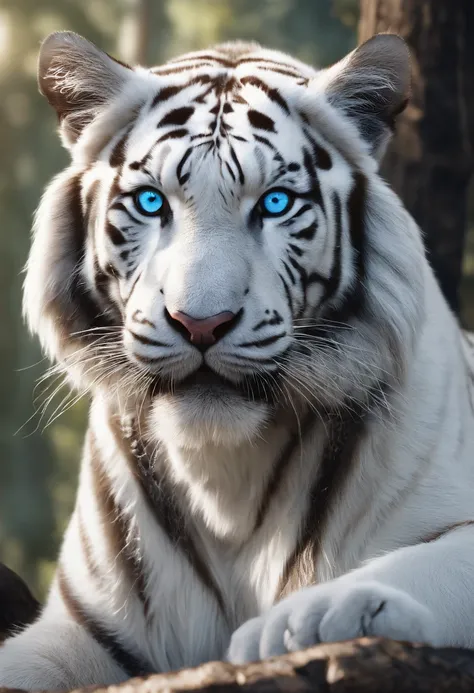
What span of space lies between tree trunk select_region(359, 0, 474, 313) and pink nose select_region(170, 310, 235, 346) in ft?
5.38

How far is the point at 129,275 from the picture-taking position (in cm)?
171

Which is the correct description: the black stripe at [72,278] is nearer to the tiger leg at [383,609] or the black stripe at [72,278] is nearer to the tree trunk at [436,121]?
the tiger leg at [383,609]

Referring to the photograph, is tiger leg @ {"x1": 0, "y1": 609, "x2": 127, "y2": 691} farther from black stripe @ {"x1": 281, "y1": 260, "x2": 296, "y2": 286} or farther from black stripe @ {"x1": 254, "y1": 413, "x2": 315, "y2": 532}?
black stripe @ {"x1": 281, "y1": 260, "x2": 296, "y2": 286}

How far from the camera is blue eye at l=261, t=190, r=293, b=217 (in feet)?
5.53

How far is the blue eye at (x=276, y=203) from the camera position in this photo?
5.53 feet

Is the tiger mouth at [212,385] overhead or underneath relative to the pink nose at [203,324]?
underneath

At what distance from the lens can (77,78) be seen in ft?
6.09

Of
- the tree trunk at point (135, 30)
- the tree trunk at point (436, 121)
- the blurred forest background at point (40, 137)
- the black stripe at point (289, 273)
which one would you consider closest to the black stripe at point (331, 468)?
the black stripe at point (289, 273)

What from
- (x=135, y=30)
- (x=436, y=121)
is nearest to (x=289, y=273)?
(x=436, y=121)

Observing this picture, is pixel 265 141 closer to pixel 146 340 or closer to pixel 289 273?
pixel 289 273

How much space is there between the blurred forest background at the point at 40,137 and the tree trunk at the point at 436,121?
9023 mm

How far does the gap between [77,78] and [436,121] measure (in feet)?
4.85

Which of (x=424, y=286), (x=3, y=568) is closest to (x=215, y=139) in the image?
(x=424, y=286)

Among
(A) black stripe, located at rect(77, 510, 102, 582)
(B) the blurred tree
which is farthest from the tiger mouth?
(B) the blurred tree
